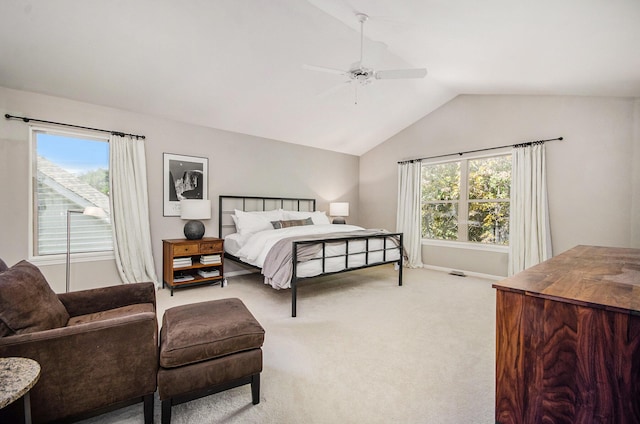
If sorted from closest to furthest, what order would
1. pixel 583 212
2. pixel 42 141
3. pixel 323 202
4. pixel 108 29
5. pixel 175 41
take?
pixel 108 29 → pixel 175 41 → pixel 42 141 → pixel 583 212 → pixel 323 202

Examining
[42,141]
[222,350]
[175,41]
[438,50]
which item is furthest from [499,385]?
[42,141]

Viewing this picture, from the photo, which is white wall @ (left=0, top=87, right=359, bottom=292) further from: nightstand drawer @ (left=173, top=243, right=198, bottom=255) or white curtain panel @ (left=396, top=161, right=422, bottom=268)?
white curtain panel @ (left=396, top=161, right=422, bottom=268)

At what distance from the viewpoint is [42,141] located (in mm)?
3408

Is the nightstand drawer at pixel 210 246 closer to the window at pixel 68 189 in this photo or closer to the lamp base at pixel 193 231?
the lamp base at pixel 193 231

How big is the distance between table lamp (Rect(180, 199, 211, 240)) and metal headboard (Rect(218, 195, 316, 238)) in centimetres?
59

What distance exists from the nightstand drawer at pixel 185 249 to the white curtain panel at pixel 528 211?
4.73 m

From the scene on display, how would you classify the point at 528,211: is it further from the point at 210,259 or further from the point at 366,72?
the point at 210,259

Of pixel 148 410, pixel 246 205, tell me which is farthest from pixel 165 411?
pixel 246 205

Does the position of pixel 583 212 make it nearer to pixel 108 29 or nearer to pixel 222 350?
pixel 222 350

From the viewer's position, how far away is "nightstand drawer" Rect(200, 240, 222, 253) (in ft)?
13.3

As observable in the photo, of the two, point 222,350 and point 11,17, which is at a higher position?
point 11,17

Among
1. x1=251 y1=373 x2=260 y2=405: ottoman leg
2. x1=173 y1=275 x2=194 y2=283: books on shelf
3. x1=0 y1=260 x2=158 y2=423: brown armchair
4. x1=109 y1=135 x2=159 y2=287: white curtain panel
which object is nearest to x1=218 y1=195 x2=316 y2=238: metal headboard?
x1=173 y1=275 x2=194 y2=283: books on shelf

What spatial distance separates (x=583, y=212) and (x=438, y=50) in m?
2.95

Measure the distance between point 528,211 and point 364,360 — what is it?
11.9 ft
